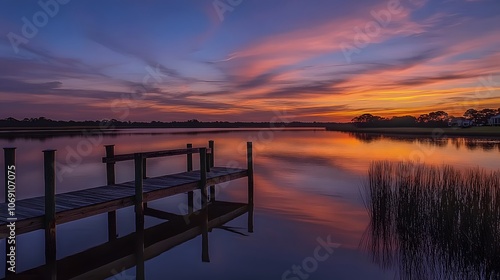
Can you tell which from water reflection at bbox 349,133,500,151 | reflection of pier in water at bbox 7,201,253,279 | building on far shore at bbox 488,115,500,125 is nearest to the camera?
reflection of pier in water at bbox 7,201,253,279

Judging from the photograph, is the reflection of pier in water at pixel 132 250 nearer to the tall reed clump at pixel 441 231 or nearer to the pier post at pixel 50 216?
the pier post at pixel 50 216

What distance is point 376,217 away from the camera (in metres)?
10.9

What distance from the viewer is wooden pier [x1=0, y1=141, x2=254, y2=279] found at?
25.2 ft

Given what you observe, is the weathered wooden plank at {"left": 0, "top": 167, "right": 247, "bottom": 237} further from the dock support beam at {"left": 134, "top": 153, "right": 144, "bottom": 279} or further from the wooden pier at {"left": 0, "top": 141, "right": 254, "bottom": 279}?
the dock support beam at {"left": 134, "top": 153, "right": 144, "bottom": 279}

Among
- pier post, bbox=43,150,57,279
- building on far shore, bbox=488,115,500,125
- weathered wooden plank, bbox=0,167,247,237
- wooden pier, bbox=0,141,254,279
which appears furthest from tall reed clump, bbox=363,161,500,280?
building on far shore, bbox=488,115,500,125

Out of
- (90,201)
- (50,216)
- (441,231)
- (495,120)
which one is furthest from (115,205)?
(495,120)

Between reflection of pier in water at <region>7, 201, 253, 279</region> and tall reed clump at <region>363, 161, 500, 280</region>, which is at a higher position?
tall reed clump at <region>363, 161, 500, 280</region>

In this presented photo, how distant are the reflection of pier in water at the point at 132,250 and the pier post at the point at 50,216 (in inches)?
10.6

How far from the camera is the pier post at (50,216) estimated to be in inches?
301

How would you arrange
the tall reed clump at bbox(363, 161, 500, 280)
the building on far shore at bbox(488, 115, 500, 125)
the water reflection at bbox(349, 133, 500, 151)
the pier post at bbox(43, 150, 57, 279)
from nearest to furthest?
1. the tall reed clump at bbox(363, 161, 500, 280)
2. the pier post at bbox(43, 150, 57, 279)
3. the water reflection at bbox(349, 133, 500, 151)
4. the building on far shore at bbox(488, 115, 500, 125)

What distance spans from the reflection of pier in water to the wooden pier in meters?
0.04

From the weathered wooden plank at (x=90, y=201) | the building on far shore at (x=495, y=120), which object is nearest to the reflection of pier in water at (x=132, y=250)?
the weathered wooden plank at (x=90, y=201)

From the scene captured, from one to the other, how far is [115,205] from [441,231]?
8.77 m

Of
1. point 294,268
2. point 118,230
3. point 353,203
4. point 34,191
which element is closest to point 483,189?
point 294,268
